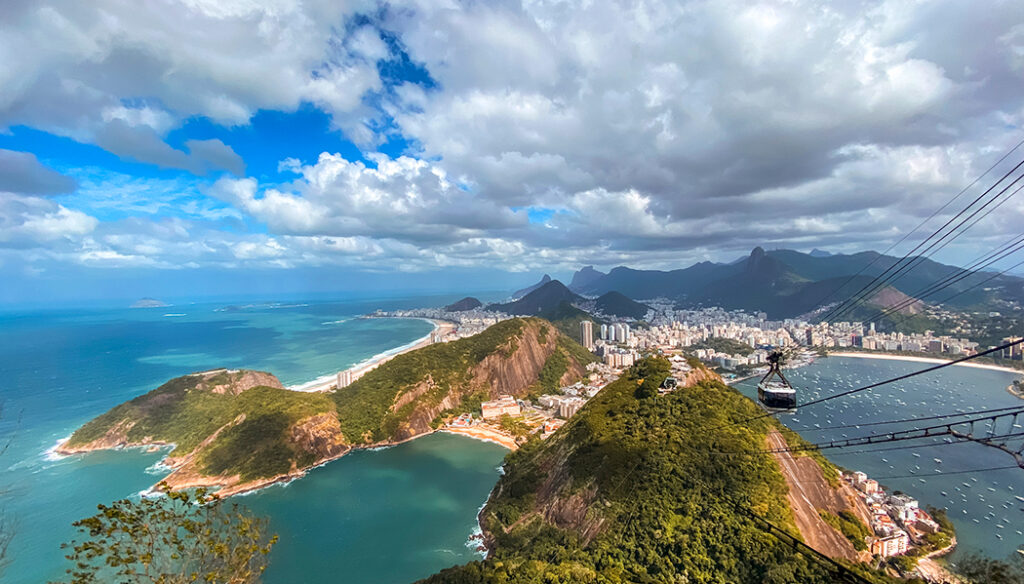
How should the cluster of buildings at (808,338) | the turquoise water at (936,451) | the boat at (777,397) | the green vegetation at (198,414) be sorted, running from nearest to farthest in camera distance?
1. the boat at (777,397)
2. the turquoise water at (936,451)
3. the green vegetation at (198,414)
4. the cluster of buildings at (808,338)

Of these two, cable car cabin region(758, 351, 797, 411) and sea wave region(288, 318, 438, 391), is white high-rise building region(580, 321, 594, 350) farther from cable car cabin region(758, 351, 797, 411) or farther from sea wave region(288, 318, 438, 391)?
cable car cabin region(758, 351, 797, 411)

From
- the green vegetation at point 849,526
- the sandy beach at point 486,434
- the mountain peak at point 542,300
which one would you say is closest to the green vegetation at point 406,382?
the sandy beach at point 486,434

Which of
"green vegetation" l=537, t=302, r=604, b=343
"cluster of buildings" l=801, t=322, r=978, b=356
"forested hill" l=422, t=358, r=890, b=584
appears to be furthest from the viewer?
"green vegetation" l=537, t=302, r=604, b=343

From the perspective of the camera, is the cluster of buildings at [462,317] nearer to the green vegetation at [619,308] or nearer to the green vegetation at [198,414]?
the green vegetation at [619,308]

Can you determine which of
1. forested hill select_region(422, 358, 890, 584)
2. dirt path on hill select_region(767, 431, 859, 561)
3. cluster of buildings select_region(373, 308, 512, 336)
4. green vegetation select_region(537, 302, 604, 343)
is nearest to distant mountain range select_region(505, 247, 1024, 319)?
cluster of buildings select_region(373, 308, 512, 336)

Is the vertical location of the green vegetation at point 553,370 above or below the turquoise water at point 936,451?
above
